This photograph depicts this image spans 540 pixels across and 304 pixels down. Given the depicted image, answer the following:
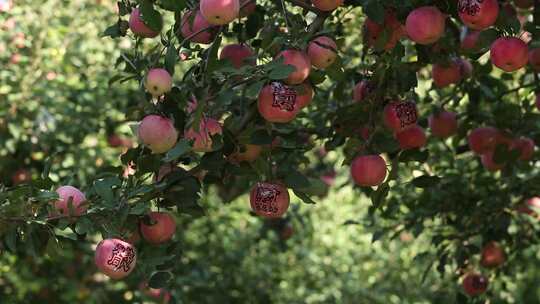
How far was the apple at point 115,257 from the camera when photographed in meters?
Result: 2.07

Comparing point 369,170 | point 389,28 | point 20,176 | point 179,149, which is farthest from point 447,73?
point 20,176

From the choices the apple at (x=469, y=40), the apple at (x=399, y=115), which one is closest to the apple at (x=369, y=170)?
the apple at (x=399, y=115)

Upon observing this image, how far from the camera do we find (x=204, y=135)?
2088mm

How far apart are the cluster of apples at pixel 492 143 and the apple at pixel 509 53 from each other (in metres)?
0.71

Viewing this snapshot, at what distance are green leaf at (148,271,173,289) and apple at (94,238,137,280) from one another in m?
0.21

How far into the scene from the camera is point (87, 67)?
439 centimetres

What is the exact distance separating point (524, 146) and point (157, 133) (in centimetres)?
132

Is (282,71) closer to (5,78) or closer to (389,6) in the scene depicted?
(389,6)

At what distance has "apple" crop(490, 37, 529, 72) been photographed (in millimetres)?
2178

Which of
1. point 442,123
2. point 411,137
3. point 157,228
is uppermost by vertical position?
point 157,228

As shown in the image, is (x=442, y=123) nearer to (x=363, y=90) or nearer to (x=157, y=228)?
(x=363, y=90)

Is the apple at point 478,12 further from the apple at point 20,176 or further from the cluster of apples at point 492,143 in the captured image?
the apple at point 20,176

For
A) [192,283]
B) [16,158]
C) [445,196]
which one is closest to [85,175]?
[16,158]

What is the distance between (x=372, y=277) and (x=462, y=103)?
2.28 meters
